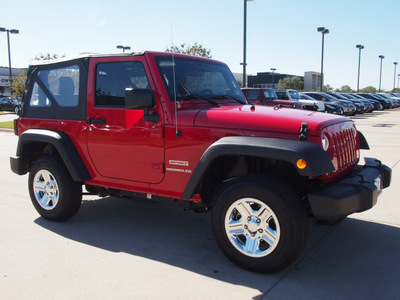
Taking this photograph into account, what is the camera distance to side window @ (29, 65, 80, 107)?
4465 mm

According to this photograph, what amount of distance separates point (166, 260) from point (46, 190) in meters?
1.96

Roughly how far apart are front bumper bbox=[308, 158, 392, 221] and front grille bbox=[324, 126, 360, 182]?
0.27 ft

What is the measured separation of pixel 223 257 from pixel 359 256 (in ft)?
4.23

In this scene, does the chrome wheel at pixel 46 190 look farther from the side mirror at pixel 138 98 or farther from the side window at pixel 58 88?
the side mirror at pixel 138 98

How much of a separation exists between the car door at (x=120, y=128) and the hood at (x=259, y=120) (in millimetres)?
508

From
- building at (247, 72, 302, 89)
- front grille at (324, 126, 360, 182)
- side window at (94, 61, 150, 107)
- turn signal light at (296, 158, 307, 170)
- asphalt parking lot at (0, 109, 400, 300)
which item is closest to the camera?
turn signal light at (296, 158, 307, 170)

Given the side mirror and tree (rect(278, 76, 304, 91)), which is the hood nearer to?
the side mirror

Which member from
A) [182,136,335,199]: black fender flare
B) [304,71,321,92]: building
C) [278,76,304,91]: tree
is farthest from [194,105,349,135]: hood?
[304,71,321,92]: building

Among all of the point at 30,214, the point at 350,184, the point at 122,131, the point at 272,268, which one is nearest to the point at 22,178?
the point at 30,214

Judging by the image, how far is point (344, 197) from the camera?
10.1ft

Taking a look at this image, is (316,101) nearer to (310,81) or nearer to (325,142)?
(325,142)

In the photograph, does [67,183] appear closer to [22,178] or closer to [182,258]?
[182,258]

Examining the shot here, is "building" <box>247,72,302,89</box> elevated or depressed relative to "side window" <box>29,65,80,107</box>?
elevated

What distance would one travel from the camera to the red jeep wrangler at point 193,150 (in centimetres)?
316
